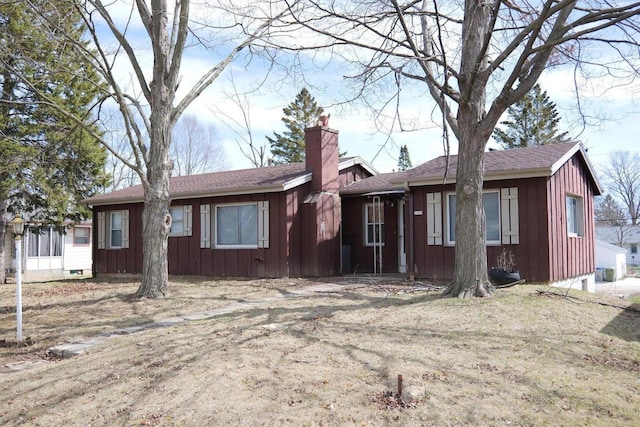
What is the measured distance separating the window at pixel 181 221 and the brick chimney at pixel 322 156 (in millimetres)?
3965

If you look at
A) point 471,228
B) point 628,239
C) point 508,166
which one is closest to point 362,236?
point 508,166

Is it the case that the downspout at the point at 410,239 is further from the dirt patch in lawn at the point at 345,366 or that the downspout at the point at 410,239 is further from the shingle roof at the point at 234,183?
the dirt patch in lawn at the point at 345,366

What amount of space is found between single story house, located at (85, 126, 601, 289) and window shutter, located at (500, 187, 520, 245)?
2 centimetres

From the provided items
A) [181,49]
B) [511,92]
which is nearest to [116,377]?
[511,92]

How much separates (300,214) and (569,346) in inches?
364

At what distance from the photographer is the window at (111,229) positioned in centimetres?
1745

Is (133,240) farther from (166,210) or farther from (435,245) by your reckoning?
(435,245)

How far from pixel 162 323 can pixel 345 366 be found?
3810mm

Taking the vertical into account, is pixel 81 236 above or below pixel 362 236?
above

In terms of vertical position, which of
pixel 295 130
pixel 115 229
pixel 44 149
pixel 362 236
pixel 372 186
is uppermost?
pixel 295 130

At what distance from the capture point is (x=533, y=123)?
120ft

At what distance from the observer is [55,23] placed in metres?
10.4

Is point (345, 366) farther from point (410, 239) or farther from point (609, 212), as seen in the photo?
point (609, 212)

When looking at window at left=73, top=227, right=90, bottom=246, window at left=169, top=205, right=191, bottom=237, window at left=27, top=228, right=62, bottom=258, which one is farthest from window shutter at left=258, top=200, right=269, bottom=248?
window at left=73, top=227, right=90, bottom=246
